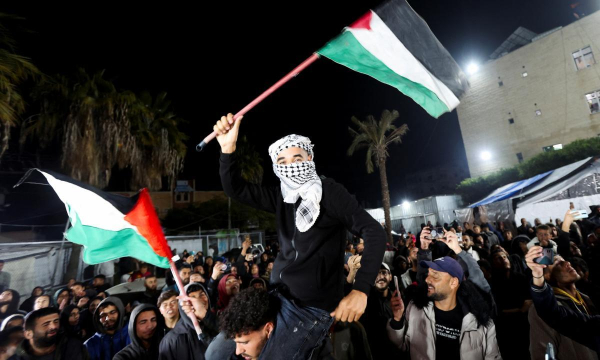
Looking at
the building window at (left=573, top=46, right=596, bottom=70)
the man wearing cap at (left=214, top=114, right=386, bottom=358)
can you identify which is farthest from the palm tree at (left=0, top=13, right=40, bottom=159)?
the building window at (left=573, top=46, right=596, bottom=70)

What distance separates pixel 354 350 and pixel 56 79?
11.7m

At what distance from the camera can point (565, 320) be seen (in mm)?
2863

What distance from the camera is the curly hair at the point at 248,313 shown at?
167cm

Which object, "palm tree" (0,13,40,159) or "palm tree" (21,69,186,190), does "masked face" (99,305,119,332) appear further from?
"palm tree" (21,69,186,190)

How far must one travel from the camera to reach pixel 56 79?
383 inches

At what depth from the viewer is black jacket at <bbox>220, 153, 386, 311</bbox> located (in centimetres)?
167

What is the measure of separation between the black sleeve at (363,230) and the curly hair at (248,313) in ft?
1.67

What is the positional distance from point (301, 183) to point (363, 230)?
20.0 inches

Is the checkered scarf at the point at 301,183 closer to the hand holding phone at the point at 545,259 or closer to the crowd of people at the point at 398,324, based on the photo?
the crowd of people at the point at 398,324

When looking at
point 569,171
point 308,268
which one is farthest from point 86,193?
point 569,171

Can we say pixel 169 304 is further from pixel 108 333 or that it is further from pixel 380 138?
pixel 380 138

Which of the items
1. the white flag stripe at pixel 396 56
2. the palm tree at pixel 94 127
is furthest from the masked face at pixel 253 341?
the palm tree at pixel 94 127

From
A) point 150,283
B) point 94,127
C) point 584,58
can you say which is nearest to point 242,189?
point 150,283

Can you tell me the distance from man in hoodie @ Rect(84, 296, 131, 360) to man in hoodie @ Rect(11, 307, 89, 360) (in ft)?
1.82
